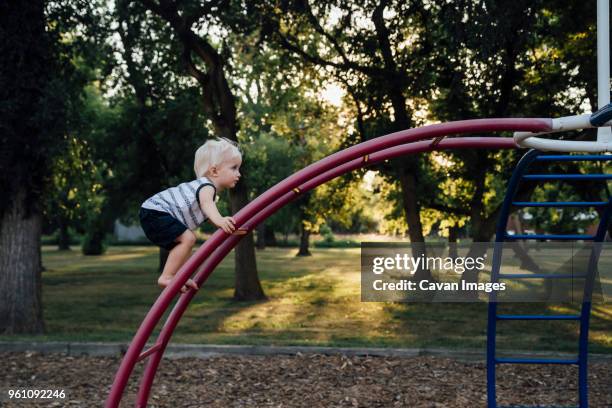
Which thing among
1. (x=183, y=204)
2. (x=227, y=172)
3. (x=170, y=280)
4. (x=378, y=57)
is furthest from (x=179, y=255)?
(x=378, y=57)

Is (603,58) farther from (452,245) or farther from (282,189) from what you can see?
(452,245)

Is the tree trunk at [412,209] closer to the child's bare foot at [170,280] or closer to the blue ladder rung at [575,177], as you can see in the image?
the blue ladder rung at [575,177]

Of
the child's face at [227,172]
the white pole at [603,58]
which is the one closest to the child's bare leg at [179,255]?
the child's face at [227,172]

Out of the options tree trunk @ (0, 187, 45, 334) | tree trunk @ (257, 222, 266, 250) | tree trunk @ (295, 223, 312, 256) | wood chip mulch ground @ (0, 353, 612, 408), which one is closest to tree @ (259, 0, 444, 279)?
tree trunk @ (0, 187, 45, 334)

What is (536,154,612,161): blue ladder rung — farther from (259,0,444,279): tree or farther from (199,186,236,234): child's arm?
(259,0,444,279): tree

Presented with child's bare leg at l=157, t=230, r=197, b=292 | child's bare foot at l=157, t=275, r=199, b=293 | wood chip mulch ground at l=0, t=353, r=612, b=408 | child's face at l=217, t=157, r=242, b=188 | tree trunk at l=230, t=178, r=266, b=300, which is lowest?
wood chip mulch ground at l=0, t=353, r=612, b=408

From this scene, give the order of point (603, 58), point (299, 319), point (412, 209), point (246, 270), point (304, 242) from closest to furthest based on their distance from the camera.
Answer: point (603, 58) → point (299, 319) → point (246, 270) → point (412, 209) → point (304, 242)

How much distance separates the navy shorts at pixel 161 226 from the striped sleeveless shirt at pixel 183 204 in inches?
1.2

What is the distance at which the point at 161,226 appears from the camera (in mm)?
4191

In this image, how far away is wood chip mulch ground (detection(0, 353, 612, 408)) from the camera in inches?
245

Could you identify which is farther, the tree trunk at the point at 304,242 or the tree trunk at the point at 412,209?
the tree trunk at the point at 304,242

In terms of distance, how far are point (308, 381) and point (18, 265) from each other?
4.77 metres

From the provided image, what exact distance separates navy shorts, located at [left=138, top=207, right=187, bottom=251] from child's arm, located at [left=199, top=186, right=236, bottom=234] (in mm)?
231

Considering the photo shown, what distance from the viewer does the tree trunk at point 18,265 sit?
370 inches
